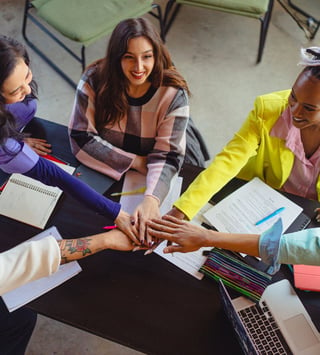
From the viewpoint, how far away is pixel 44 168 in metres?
1.58

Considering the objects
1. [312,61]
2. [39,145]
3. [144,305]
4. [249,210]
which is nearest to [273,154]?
[249,210]

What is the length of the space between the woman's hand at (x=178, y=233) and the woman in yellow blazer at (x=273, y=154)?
41mm

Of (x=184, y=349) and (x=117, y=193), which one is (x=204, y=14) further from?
(x=184, y=349)

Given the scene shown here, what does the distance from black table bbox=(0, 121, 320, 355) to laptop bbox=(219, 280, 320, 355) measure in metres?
0.04

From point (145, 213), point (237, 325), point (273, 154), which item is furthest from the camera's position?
point (273, 154)

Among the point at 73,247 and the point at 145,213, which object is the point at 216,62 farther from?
the point at 73,247

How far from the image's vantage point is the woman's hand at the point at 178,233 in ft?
4.77

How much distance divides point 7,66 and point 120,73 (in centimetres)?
42

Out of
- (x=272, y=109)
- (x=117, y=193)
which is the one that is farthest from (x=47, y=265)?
(x=272, y=109)

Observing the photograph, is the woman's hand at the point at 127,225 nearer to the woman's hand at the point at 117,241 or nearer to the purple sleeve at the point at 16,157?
the woman's hand at the point at 117,241

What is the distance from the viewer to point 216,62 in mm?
3217

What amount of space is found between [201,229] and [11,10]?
9.37ft

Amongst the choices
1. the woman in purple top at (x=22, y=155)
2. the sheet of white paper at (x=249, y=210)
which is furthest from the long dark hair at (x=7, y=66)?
the sheet of white paper at (x=249, y=210)

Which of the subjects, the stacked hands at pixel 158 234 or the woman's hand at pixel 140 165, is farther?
the woman's hand at pixel 140 165
